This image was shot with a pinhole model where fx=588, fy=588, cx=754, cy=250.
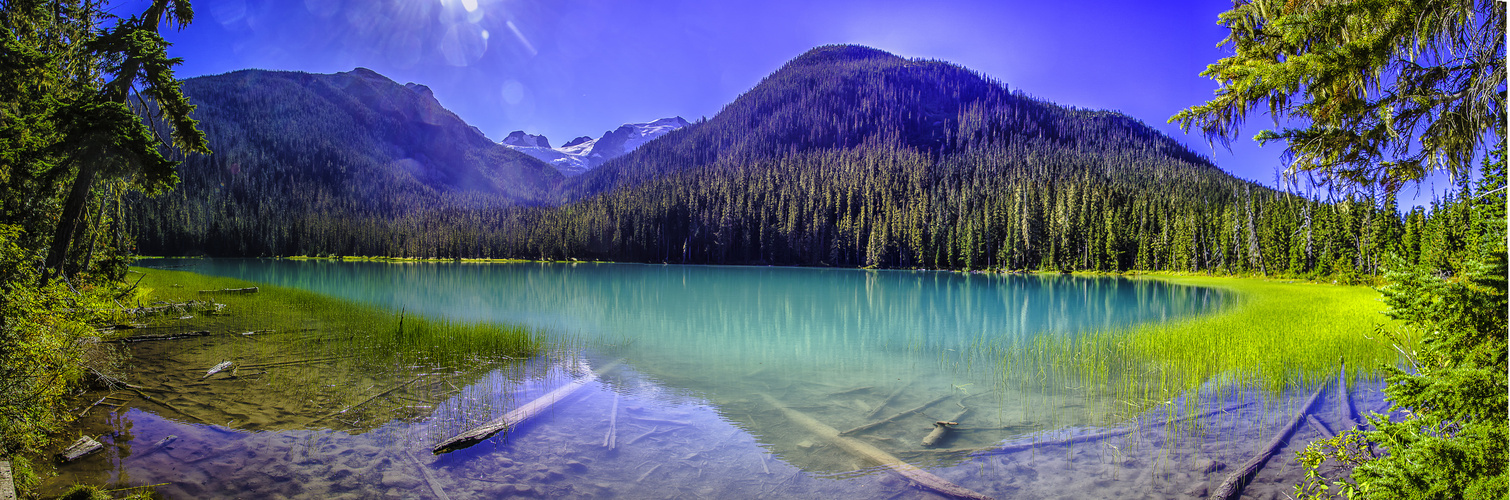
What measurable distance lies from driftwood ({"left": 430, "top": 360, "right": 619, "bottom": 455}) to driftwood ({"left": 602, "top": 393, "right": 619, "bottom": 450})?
111 centimetres

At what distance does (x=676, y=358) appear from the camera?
1495 cm

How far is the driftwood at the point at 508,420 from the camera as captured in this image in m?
7.82

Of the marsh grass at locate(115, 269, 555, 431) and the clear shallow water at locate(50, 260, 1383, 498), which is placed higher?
the marsh grass at locate(115, 269, 555, 431)

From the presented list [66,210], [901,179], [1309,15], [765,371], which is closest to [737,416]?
[765,371]

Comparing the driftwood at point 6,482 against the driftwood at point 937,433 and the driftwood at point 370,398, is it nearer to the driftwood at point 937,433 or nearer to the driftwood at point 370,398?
the driftwood at point 370,398

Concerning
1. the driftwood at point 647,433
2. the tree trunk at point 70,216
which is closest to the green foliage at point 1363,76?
the driftwood at point 647,433

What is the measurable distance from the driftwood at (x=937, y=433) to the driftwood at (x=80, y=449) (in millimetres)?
10410

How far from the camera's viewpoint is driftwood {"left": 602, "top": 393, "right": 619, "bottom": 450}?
331 inches

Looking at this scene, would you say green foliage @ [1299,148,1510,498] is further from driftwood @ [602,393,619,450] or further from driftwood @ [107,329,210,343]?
driftwood @ [107,329,210,343]

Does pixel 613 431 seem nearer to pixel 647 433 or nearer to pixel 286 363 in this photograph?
pixel 647 433

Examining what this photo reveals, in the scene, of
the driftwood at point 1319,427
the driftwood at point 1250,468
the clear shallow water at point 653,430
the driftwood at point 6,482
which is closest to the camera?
the driftwood at point 6,482

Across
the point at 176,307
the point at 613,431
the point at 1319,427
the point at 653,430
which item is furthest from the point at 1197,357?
the point at 176,307

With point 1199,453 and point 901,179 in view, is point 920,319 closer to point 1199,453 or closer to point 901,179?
point 1199,453

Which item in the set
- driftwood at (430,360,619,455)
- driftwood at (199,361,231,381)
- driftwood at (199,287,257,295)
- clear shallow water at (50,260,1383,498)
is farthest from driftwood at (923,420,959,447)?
driftwood at (199,287,257,295)
